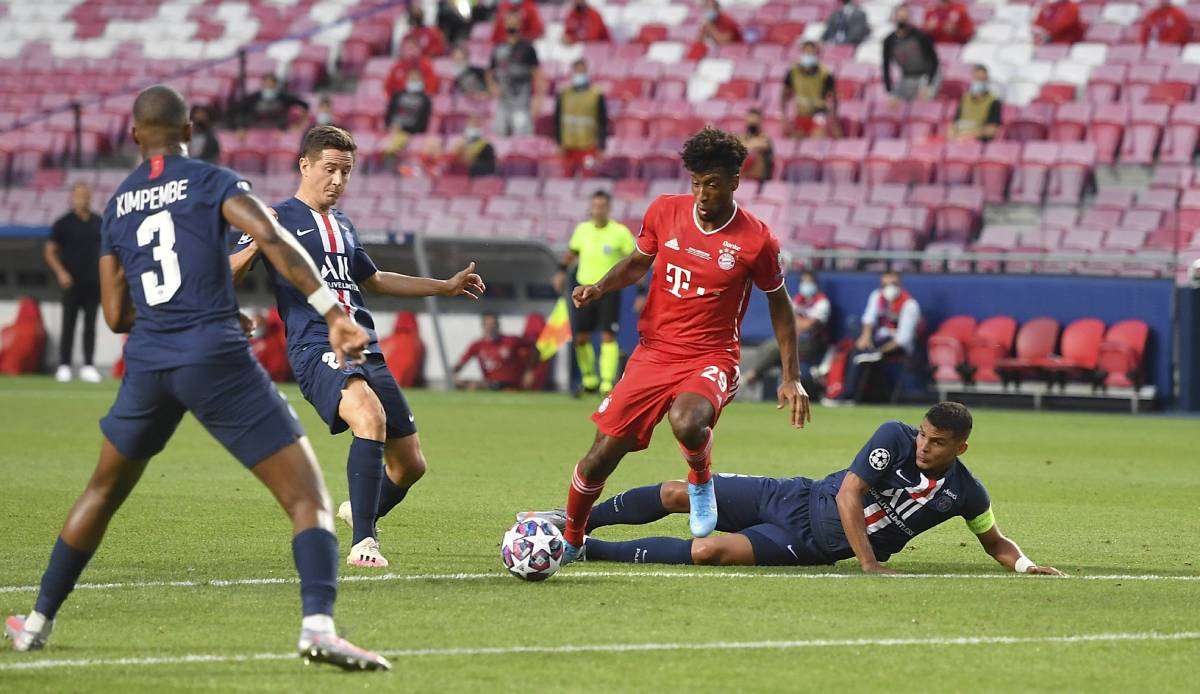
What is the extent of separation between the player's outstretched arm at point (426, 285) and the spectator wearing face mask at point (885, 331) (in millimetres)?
12270

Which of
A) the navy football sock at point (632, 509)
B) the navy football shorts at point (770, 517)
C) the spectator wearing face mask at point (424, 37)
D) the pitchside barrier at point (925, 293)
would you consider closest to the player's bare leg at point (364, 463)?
the navy football sock at point (632, 509)

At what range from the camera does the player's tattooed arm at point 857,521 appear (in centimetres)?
760

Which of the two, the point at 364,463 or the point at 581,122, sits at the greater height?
the point at 581,122

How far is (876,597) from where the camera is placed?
7.08 metres

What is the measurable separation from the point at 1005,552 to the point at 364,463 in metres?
2.84

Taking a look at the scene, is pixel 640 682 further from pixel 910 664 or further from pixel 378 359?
pixel 378 359

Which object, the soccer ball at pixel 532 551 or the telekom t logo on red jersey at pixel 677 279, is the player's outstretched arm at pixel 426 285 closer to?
the telekom t logo on red jersey at pixel 677 279

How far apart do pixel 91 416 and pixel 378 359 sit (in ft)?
30.8

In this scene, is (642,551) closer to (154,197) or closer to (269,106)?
(154,197)

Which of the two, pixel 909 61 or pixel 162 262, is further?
pixel 909 61

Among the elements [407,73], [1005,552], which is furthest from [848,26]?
[1005,552]

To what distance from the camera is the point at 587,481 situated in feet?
26.0

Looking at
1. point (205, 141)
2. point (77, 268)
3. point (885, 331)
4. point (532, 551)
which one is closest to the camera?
point (532, 551)

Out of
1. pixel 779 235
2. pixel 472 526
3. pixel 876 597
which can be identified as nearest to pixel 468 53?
pixel 779 235
